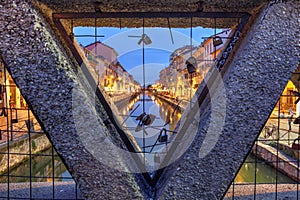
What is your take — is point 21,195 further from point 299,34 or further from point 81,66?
point 299,34

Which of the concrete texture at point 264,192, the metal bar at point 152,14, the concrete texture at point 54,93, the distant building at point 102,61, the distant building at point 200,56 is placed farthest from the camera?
the distant building at point 102,61

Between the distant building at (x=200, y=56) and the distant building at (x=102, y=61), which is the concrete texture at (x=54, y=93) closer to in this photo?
the distant building at (x=102, y=61)

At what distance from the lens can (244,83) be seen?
0.88m

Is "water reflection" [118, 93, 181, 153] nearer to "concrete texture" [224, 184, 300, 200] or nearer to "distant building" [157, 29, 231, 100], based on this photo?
"distant building" [157, 29, 231, 100]

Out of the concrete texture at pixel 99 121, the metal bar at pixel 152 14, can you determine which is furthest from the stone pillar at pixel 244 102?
the metal bar at pixel 152 14

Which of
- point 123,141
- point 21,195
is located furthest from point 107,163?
point 21,195

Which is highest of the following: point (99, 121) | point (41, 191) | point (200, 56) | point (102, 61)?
point (200, 56)

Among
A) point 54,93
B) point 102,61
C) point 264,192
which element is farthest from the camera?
point 102,61

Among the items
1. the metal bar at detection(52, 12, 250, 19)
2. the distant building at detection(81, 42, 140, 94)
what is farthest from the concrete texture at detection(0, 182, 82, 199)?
the metal bar at detection(52, 12, 250, 19)

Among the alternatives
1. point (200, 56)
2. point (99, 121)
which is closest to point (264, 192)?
point (99, 121)

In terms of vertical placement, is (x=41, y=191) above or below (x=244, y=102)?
below

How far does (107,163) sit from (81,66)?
0.49 m

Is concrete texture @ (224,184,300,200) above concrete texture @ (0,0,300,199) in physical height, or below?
below

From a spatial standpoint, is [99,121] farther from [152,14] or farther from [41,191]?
[41,191]
